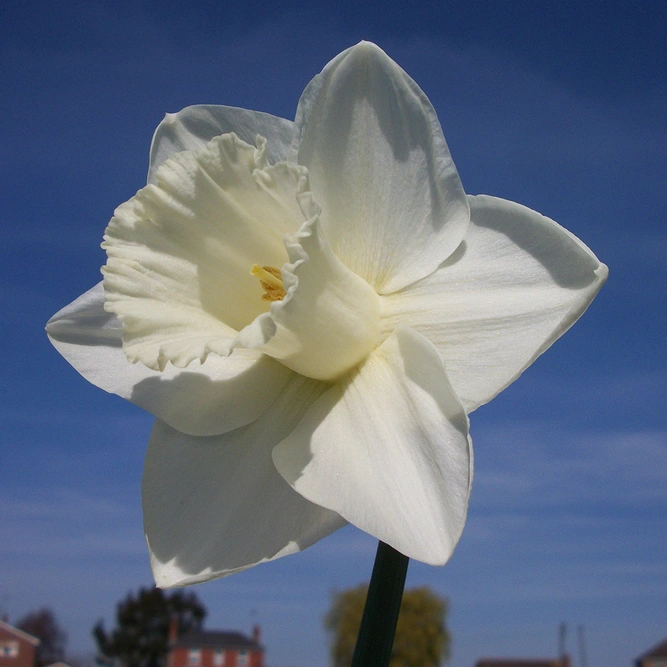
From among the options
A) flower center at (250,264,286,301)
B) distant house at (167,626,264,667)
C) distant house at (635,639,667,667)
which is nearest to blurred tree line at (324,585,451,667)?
distant house at (167,626,264,667)

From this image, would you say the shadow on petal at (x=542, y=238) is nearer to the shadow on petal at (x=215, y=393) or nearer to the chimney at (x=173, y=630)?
the shadow on petal at (x=215, y=393)

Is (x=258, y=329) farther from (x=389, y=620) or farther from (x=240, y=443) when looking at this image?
(x=389, y=620)

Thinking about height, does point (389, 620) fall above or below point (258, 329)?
below

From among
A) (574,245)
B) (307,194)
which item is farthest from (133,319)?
(574,245)

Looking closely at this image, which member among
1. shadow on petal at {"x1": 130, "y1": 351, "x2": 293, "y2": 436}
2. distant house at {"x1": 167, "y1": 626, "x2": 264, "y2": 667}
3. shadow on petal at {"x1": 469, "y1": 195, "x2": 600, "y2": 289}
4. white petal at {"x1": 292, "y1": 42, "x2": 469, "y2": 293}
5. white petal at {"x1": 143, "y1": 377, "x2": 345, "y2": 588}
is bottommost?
white petal at {"x1": 143, "y1": 377, "x2": 345, "y2": 588}

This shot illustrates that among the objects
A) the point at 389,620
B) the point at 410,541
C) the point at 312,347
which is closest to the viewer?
the point at 389,620

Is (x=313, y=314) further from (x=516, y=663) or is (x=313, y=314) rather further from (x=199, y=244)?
(x=516, y=663)

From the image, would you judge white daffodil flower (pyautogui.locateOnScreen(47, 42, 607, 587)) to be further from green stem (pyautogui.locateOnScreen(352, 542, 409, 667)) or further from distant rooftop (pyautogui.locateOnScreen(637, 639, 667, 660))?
distant rooftop (pyautogui.locateOnScreen(637, 639, 667, 660))
